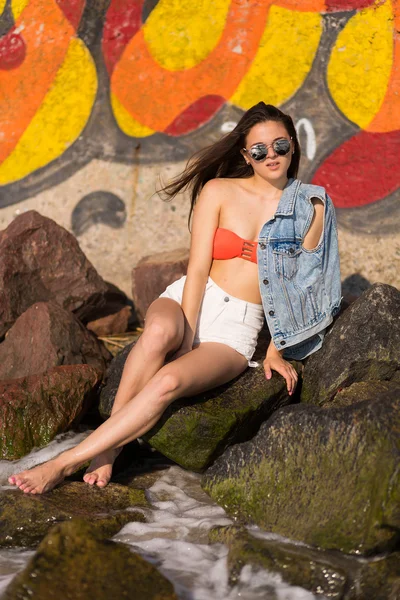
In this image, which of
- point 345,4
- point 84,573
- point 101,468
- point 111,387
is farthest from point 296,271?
point 345,4

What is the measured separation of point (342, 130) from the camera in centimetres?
653

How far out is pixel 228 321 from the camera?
458 centimetres

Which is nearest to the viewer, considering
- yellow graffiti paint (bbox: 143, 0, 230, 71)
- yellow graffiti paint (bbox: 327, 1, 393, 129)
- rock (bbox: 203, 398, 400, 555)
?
rock (bbox: 203, 398, 400, 555)

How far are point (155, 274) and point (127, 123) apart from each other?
1758 millimetres

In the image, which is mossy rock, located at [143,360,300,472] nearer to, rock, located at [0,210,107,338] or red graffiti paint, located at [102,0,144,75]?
rock, located at [0,210,107,338]

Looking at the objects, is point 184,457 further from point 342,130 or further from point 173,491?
point 342,130

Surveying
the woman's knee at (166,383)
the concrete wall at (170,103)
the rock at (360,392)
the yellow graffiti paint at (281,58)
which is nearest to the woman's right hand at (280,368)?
the rock at (360,392)

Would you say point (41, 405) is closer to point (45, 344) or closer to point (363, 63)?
point (45, 344)

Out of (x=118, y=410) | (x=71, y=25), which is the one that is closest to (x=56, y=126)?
(x=71, y=25)

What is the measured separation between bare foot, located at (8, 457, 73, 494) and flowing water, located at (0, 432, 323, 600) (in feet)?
0.99

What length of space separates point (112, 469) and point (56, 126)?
400 cm

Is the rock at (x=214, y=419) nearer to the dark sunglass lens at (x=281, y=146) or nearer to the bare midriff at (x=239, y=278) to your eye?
the bare midriff at (x=239, y=278)

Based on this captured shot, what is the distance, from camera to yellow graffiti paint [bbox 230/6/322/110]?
660 cm

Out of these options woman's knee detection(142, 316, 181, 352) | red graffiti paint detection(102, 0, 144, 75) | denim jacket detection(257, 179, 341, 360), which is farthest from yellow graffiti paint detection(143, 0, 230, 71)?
woman's knee detection(142, 316, 181, 352)
